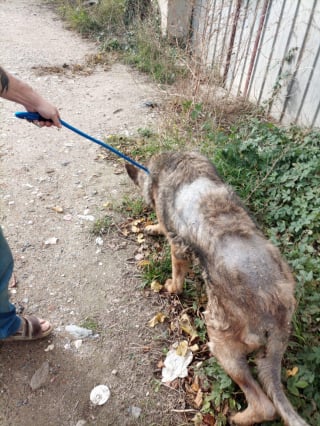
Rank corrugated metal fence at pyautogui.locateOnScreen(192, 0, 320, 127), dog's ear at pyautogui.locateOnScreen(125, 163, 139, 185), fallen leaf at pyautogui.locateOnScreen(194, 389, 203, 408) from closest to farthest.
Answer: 1. fallen leaf at pyautogui.locateOnScreen(194, 389, 203, 408)
2. dog's ear at pyautogui.locateOnScreen(125, 163, 139, 185)
3. corrugated metal fence at pyautogui.locateOnScreen(192, 0, 320, 127)

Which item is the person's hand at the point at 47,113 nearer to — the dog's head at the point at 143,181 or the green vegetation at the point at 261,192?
the dog's head at the point at 143,181

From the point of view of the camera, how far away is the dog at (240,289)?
78.6 inches

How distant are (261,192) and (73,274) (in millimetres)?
2092

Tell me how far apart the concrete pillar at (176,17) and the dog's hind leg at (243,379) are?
625 cm

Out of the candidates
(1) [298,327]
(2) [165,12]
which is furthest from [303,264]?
(2) [165,12]

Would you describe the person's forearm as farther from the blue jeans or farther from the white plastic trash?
the white plastic trash

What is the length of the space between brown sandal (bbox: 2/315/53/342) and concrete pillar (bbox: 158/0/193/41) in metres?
6.02

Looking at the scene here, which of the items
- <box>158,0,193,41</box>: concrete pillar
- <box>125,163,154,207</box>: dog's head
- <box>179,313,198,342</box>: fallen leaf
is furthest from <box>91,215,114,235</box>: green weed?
<box>158,0,193,41</box>: concrete pillar

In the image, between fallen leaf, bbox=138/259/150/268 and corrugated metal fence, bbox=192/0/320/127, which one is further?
corrugated metal fence, bbox=192/0/320/127

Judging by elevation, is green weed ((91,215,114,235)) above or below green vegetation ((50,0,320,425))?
below

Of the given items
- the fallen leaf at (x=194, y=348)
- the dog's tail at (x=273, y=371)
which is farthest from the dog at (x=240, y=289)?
the fallen leaf at (x=194, y=348)

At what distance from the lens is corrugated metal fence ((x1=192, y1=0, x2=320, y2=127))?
4184 millimetres

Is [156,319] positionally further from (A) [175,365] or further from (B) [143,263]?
(B) [143,263]

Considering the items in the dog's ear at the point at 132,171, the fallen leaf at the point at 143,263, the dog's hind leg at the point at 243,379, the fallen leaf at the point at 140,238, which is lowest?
the fallen leaf at the point at 143,263
